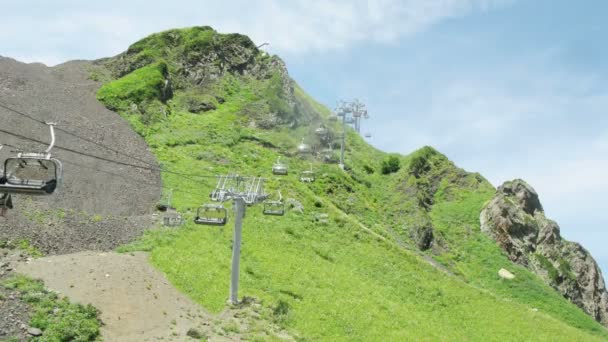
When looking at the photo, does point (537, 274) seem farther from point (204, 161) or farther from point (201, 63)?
point (201, 63)

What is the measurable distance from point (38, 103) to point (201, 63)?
30.5 meters

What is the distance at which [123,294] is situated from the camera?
1135 inches

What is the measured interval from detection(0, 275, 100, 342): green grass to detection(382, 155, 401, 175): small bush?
183 feet

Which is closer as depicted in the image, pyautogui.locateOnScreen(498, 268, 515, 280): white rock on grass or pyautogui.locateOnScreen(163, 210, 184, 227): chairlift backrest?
pyautogui.locateOnScreen(163, 210, 184, 227): chairlift backrest

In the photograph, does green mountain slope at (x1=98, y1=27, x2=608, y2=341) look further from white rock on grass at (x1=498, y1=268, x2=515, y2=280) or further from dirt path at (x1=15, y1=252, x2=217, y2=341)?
A: dirt path at (x1=15, y1=252, x2=217, y2=341)

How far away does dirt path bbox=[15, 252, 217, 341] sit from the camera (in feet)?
85.7

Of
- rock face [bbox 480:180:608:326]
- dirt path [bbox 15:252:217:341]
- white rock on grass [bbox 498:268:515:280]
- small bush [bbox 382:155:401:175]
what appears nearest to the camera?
dirt path [bbox 15:252:217:341]

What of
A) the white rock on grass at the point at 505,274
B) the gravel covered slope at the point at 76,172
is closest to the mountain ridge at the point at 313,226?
the white rock on grass at the point at 505,274

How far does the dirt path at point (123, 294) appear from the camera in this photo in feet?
85.7

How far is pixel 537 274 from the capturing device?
183 ft

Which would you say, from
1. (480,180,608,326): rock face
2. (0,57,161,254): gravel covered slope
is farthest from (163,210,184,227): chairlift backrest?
(480,180,608,326): rock face

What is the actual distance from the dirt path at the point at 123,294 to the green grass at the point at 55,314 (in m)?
0.70

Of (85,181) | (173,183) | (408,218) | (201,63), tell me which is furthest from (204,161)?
(201,63)

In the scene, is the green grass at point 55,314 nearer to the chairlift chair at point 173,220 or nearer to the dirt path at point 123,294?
the dirt path at point 123,294
